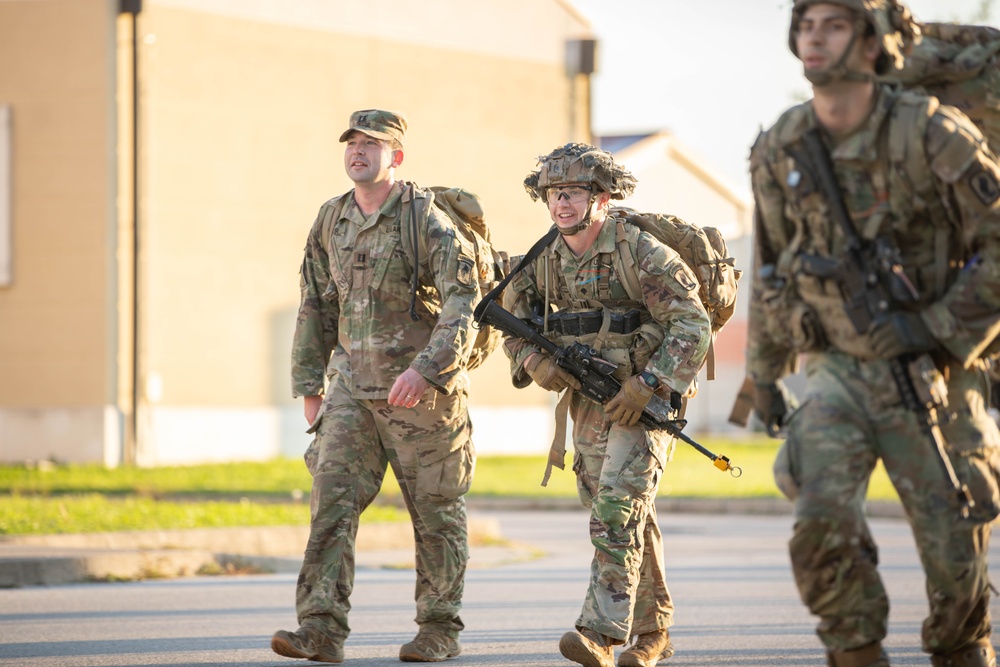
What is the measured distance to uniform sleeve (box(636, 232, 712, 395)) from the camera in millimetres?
7344

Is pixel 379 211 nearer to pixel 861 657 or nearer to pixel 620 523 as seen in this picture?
pixel 620 523

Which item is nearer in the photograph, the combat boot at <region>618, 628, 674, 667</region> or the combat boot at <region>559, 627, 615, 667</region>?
the combat boot at <region>559, 627, 615, 667</region>

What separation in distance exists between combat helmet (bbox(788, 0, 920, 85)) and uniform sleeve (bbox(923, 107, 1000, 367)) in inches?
8.9

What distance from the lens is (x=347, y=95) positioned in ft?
97.5

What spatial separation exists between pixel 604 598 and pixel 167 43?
70.0 feet

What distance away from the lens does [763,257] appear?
5.74 meters

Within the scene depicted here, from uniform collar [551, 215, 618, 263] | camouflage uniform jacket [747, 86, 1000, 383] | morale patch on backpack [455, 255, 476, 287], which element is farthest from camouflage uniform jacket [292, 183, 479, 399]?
camouflage uniform jacket [747, 86, 1000, 383]

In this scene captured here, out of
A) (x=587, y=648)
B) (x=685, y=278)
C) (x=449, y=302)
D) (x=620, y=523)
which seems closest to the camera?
(x=587, y=648)

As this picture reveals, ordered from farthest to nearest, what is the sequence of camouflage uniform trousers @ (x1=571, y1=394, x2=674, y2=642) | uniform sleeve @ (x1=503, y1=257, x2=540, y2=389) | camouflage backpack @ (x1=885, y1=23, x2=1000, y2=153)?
1. uniform sleeve @ (x1=503, y1=257, x2=540, y2=389)
2. camouflage uniform trousers @ (x1=571, y1=394, x2=674, y2=642)
3. camouflage backpack @ (x1=885, y1=23, x2=1000, y2=153)

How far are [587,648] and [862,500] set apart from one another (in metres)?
1.75

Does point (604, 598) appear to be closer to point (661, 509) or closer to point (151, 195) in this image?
point (661, 509)

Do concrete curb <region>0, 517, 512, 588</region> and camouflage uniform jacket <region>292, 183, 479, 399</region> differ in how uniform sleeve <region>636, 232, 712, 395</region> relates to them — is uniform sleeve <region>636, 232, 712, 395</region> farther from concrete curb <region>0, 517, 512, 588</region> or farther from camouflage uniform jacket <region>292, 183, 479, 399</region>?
concrete curb <region>0, 517, 512, 588</region>

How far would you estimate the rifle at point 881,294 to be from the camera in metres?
5.38

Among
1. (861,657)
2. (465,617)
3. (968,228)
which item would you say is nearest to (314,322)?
(465,617)
